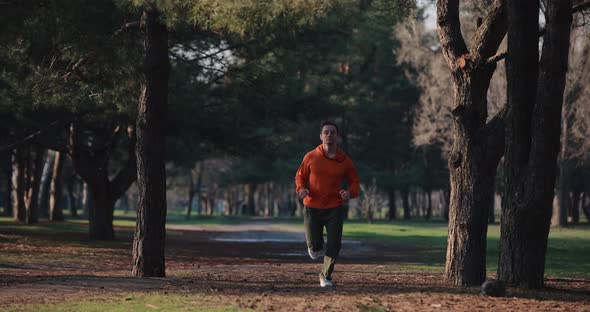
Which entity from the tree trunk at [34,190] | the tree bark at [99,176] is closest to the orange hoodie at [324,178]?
the tree bark at [99,176]

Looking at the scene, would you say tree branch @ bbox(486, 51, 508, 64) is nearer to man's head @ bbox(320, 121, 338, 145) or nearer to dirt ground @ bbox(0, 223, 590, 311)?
man's head @ bbox(320, 121, 338, 145)

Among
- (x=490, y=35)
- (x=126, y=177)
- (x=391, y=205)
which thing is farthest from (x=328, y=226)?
(x=391, y=205)

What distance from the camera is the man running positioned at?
1138 cm

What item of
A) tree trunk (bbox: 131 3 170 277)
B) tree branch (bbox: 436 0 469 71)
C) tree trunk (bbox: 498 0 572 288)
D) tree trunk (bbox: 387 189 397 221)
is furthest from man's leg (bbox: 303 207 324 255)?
tree trunk (bbox: 387 189 397 221)

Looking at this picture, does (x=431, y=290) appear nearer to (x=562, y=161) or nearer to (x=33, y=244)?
(x=33, y=244)

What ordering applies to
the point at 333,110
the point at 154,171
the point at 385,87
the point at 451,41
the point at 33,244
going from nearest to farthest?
1. the point at 451,41
2. the point at 154,171
3. the point at 33,244
4. the point at 333,110
5. the point at 385,87

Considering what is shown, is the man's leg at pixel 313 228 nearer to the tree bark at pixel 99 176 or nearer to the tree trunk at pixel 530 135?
the tree trunk at pixel 530 135

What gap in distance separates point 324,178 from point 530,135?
2.75 m

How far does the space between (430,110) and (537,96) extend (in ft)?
152

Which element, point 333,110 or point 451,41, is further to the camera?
point 333,110

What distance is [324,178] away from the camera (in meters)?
11.4

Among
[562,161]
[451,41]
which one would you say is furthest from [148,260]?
[562,161]

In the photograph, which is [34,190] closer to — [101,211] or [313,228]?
[101,211]

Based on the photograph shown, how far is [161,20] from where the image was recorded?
13.1m
